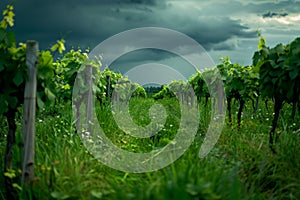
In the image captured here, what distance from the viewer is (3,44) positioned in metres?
4.62

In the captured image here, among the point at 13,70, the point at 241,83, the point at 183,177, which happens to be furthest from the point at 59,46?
the point at 241,83

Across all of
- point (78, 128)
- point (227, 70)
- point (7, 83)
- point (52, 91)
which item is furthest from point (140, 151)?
point (227, 70)

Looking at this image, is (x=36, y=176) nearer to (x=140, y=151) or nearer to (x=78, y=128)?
(x=140, y=151)

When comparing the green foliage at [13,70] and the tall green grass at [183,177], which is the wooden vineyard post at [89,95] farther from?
the green foliage at [13,70]

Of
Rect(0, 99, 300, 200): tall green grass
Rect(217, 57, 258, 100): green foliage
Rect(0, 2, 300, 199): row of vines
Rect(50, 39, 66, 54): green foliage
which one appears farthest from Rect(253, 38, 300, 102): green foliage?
Rect(50, 39, 66, 54): green foliage

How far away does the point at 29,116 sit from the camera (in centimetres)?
440

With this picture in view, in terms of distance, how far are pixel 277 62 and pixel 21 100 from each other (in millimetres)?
4158

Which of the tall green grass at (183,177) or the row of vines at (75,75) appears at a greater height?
the row of vines at (75,75)

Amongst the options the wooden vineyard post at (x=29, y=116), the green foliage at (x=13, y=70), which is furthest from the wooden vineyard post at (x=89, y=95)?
the wooden vineyard post at (x=29, y=116)

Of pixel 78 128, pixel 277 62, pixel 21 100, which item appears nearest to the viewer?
pixel 21 100

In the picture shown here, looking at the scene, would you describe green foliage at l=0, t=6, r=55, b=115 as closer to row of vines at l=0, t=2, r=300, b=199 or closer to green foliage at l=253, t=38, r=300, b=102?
row of vines at l=0, t=2, r=300, b=199

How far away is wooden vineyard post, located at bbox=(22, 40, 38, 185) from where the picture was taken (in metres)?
4.39

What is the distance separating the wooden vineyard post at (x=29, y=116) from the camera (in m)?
4.39

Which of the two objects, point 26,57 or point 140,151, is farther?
point 140,151
